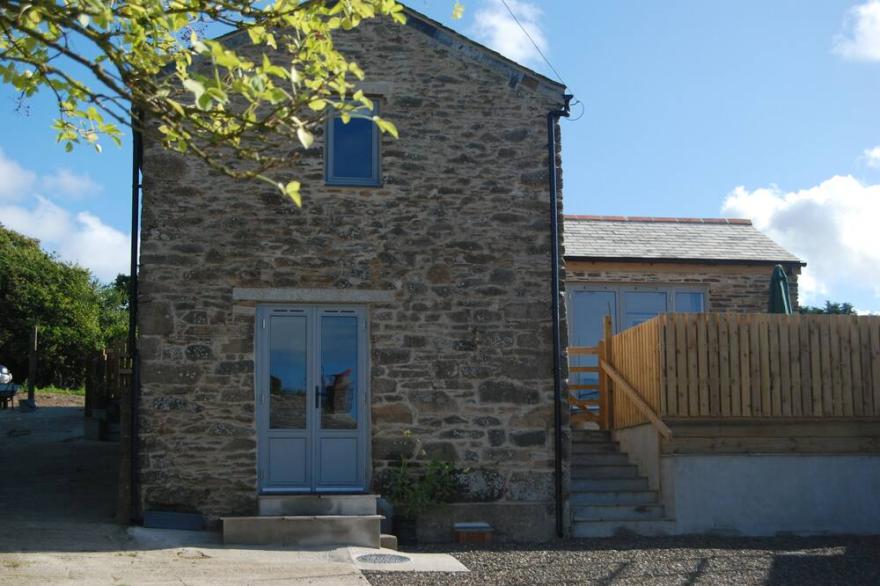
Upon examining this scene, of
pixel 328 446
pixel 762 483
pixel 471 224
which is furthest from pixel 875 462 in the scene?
pixel 328 446

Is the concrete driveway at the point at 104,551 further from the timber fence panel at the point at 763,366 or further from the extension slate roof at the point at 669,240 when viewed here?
the extension slate roof at the point at 669,240

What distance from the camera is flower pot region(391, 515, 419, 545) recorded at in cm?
1108

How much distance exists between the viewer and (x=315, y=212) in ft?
37.8

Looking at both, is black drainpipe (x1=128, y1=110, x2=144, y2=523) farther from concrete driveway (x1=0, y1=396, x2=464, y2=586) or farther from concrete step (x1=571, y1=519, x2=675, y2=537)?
concrete step (x1=571, y1=519, x2=675, y2=537)

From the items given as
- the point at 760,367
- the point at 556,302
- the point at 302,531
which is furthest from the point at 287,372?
the point at 760,367

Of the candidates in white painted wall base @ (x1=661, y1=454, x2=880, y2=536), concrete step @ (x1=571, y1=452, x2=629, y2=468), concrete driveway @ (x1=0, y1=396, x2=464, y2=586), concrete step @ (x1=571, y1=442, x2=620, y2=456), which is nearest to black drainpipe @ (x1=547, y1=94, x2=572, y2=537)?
white painted wall base @ (x1=661, y1=454, x2=880, y2=536)

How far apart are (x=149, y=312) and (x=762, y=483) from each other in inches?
284

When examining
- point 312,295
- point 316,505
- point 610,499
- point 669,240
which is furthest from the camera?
point 669,240

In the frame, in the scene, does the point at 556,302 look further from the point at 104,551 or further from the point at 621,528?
the point at 104,551

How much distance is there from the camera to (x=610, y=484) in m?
12.3

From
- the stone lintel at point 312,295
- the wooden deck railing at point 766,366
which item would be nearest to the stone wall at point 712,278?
the wooden deck railing at point 766,366

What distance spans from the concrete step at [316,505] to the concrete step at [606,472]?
10.0ft

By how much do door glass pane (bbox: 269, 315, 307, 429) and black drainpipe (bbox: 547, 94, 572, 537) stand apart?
2868mm

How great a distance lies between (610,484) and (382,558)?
368 cm
